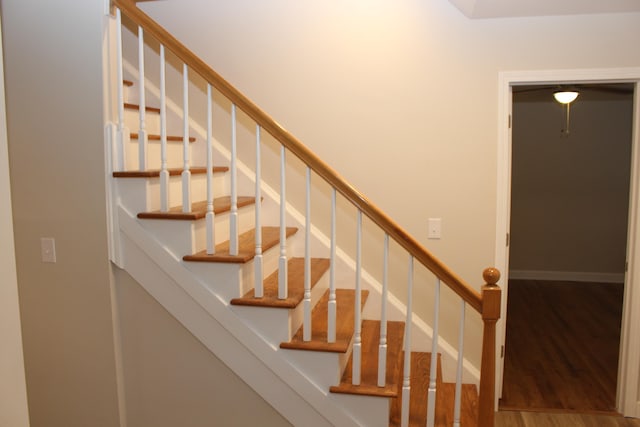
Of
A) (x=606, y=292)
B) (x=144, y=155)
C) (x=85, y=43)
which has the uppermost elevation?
(x=85, y=43)

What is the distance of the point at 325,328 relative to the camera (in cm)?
243

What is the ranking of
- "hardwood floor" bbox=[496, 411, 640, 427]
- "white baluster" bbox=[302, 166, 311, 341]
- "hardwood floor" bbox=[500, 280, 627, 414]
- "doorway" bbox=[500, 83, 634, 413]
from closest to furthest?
"white baluster" bbox=[302, 166, 311, 341]
"hardwood floor" bbox=[496, 411, 640, 427]
"hardwood floor" bbox=[500, 280, 627, 414]
"doorway" bbox=[500, 83, 634, 413]

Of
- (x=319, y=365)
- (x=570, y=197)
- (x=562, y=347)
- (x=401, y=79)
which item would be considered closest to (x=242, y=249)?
(x=319, y=365)

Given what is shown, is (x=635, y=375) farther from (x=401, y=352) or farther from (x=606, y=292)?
(x=606, y=292)

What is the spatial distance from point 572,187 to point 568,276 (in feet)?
3.83

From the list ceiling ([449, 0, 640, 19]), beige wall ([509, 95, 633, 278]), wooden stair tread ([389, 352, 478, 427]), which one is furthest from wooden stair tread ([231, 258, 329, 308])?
beige wall ([509, 95, 633, 278])

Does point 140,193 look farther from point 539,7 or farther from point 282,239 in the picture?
point 539,7

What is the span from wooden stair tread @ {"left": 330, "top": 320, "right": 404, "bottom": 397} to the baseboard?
4070mm

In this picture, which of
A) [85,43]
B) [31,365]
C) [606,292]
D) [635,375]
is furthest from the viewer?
[606,292]

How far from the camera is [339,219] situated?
3076mm

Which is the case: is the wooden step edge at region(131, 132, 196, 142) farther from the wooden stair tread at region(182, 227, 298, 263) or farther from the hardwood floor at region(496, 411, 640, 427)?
the hardwood floor at region(496, 411, 640, 427)

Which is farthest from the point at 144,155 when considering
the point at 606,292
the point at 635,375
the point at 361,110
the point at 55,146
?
the point at 606,292

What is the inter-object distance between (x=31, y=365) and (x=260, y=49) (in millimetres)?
2221

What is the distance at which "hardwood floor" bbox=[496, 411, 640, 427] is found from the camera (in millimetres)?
2930
